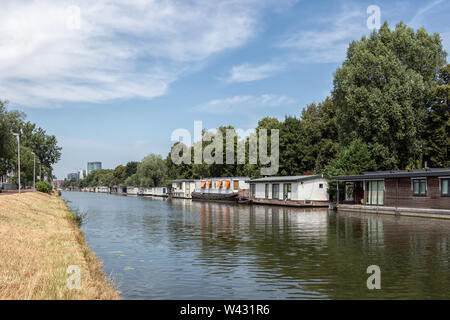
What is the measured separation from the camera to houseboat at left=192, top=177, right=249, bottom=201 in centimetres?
7056

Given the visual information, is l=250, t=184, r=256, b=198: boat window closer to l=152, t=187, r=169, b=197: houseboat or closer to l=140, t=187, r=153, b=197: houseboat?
l=152, t=187, r=169, b=197: houseboat

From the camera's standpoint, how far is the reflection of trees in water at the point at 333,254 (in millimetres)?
12141

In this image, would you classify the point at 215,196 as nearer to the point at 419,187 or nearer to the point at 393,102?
the point at 393,102

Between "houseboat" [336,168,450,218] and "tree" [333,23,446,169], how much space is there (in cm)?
602

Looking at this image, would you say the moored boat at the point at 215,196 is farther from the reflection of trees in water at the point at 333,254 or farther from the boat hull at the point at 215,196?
the reflection of trees in water at the point at 333,254

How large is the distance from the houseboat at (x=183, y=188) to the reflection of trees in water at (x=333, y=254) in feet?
207

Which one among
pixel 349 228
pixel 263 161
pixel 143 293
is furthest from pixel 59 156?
pixel 143 293

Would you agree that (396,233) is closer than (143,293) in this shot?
No

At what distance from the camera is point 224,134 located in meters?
94.4

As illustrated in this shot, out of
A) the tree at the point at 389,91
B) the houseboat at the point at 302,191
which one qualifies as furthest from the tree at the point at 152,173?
the tree at the point at 389,91

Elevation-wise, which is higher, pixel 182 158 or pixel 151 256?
pixel 182 158

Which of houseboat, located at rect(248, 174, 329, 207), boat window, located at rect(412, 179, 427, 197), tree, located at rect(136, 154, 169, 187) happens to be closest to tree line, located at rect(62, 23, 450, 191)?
houseboat, located at rect(248, 174, 329, 207)

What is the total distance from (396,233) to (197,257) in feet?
44.7

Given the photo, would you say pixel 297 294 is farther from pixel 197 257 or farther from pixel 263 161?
pixel 263 161
